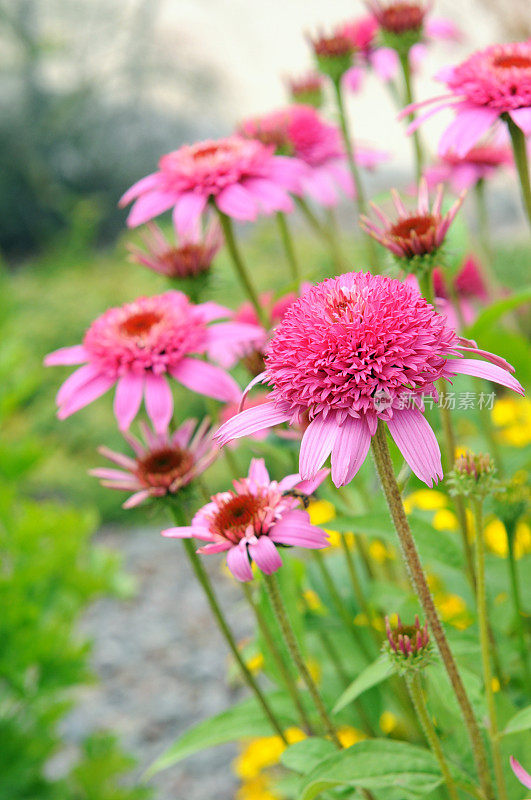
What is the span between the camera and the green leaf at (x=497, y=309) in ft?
2.37

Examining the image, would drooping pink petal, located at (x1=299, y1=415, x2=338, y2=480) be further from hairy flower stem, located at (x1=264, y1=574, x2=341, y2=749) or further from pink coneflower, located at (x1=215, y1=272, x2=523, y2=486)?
hairy flower stem, located at (x1=264, y1=574, x2=341, y2=749)

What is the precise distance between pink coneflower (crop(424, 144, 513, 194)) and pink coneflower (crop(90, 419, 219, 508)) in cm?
60

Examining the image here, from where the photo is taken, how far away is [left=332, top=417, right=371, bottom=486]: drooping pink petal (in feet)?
1.44

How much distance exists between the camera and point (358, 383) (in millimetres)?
448

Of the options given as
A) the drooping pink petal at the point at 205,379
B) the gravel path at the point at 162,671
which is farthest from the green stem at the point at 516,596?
the gravel path at the point at 162,671

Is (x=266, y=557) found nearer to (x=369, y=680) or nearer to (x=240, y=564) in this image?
(x=240, y=564)

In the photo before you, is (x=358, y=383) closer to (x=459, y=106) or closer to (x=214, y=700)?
(x=459, y=106)

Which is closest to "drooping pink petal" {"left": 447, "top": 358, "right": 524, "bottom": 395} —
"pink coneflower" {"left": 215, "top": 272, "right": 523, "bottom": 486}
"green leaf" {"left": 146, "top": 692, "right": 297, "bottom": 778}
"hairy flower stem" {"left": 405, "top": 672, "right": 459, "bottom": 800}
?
"pink coneflower" {"left": 215, "top": 272, "right": 523, "bottom": 486}

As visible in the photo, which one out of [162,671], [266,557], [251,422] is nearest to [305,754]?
[266,557]

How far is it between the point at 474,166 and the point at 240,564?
2.74 ft

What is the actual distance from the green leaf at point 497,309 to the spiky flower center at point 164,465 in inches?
11.6

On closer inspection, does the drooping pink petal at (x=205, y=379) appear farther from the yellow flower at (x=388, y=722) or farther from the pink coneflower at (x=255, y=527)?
the yellow flower at (x=388, y=722)

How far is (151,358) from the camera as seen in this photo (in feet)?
2.38

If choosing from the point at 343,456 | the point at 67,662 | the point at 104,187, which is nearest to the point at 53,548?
the point at 67,662
